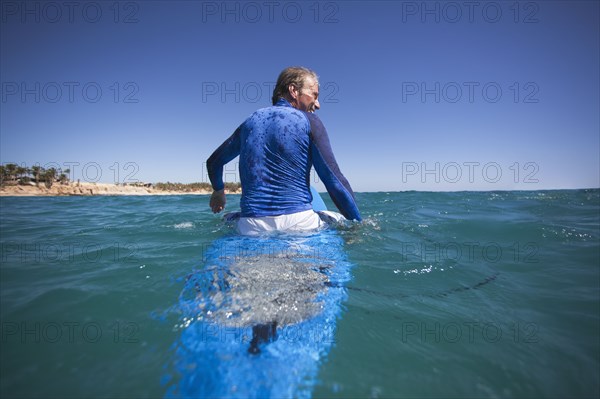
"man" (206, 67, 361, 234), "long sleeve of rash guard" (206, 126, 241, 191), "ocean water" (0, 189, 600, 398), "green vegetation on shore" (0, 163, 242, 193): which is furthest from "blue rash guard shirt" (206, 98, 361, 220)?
"green vegetation on shore" (0, 163, 242, 193)

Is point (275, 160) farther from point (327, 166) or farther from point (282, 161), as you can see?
point (327, 166)

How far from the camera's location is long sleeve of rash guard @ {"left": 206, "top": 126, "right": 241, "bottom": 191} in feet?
8.57

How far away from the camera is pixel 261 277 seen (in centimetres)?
153

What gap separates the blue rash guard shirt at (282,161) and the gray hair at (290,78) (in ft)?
0.98

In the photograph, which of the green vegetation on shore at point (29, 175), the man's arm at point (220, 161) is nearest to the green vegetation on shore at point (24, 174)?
the green vegetation on shore at point (29, 175)

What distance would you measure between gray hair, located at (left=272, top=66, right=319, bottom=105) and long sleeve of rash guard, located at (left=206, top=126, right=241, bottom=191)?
0.62 meters

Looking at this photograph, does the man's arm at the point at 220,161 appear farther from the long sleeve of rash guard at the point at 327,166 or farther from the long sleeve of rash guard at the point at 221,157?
the long sleeve of rash guard at the point at 327,166

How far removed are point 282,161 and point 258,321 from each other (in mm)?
1442

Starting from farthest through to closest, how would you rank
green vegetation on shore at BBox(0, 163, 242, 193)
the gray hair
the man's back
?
green vegetation on shore at BBox(0, 163, 242, 193) < the gray hair < the man's back

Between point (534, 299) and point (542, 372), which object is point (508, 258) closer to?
point (534, 299)

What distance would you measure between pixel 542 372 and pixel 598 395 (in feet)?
0.63

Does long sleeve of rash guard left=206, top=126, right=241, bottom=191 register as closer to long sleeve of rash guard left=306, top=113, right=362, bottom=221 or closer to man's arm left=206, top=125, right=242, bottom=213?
man's arm left=206, top=125, right=242, bottom=213

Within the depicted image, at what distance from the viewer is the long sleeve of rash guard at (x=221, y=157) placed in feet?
8.57

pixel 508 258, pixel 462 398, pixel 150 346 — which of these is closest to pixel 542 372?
pixel 462 398
